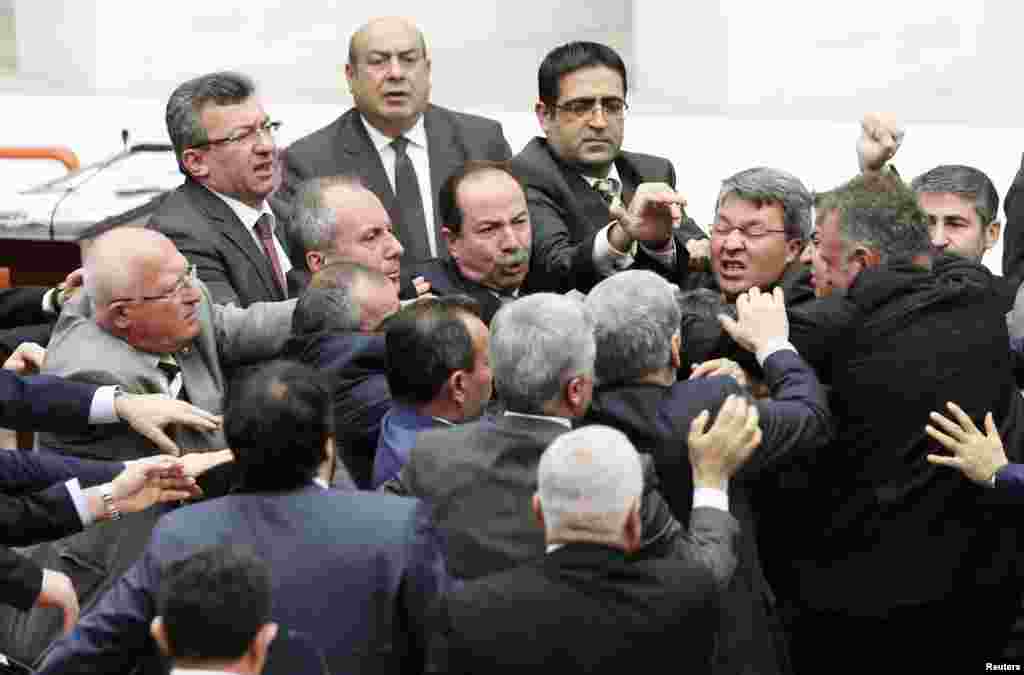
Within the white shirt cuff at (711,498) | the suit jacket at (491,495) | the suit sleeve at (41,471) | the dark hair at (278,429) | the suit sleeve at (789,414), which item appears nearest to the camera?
the dark hair at (278,429)

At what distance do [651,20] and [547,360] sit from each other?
6152 millimetres

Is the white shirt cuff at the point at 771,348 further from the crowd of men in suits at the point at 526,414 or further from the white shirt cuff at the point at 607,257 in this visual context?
the white shirt cuff at the point at 607,257

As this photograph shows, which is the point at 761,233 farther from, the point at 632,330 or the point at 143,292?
the point at 143,292

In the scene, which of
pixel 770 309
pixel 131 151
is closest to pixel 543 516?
pixel 770 309

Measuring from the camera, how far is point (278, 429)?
3111 mm

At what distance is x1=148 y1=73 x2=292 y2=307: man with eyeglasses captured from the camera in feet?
15.6

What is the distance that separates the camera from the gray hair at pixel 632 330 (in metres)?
3.57

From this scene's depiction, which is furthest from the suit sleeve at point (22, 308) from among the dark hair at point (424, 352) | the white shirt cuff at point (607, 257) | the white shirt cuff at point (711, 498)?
the white shirt cuff at point (711, 498)

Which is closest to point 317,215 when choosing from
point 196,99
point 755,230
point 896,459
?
point 196,99

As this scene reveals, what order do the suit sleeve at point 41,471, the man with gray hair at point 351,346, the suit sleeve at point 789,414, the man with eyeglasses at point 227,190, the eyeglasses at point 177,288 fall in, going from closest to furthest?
the suit sleeve at point 789,414, the suit sleeve at point 41,471, the man with gray hair at point 351,346, the eyeglasses at point 177,288, the man with eyeglasses at point 227,190

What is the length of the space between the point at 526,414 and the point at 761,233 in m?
1.17

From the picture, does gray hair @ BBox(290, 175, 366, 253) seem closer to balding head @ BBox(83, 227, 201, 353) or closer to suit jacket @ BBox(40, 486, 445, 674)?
balding head @ BBox(83, 227, 201, 353)

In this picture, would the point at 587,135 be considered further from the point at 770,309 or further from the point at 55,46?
the point at 55,46

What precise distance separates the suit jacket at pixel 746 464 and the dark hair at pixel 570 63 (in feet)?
5.51
